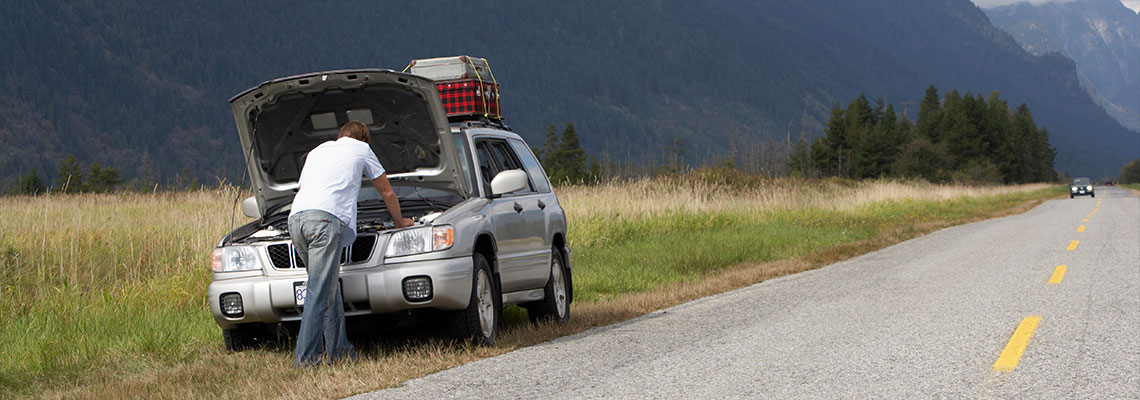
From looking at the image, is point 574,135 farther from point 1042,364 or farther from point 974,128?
point 1042,364

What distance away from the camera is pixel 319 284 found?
718 cm

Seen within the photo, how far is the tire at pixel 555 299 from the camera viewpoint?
30.7ft

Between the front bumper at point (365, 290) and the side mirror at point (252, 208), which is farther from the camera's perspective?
the side mirror at point (252, 208)

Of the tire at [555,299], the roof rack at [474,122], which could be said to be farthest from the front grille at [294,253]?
the tire at [555,299]

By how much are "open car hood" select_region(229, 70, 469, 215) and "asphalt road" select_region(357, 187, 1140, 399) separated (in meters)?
1.84

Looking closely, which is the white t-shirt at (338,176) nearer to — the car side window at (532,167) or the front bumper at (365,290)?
the front bumper at (365,290)

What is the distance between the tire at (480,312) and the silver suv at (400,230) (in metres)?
0.01

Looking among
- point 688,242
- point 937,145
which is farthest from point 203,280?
point 937,145

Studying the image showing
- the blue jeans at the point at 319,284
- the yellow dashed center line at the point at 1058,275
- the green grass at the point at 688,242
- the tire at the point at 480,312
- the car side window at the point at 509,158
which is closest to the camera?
the blue jeans at the point at 319,284

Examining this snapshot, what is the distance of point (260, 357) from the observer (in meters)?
7.84

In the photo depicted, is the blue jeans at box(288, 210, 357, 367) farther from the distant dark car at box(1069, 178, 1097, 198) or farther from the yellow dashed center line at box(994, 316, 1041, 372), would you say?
the distant dark car at box(1069, 178, 1097, 198)

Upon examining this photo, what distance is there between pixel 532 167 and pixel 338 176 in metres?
2.91

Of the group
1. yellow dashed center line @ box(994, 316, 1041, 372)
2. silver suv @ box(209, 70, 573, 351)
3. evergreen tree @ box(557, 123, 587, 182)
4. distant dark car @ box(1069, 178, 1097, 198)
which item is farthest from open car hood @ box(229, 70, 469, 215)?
evergreen tree @ box(557, 123, 587, 182)

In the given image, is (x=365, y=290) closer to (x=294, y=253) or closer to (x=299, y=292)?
(x=299, y=292)
